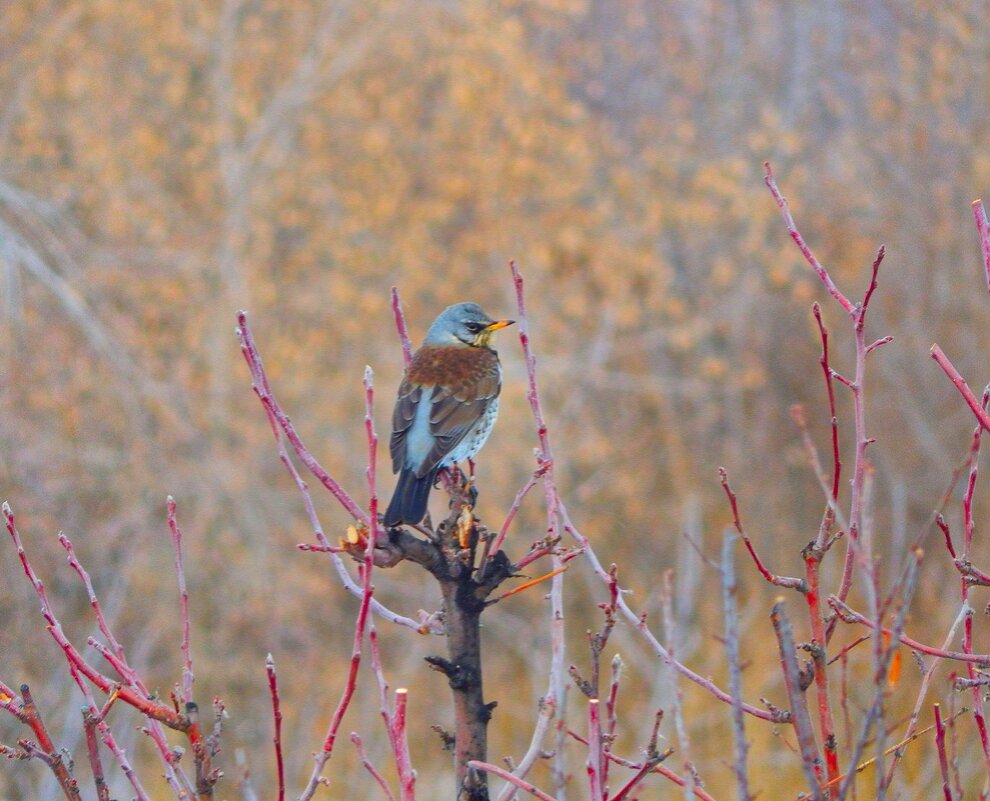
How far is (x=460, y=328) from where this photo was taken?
520cm

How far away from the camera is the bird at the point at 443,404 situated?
4.02 meters

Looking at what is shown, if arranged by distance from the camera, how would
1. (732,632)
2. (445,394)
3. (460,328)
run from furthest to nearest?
1. (460,328)
2. (445,394)
3. (732,632)

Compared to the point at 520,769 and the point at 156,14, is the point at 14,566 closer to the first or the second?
the point at 520,769

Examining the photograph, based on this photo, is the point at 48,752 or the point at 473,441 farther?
the point at 473,441

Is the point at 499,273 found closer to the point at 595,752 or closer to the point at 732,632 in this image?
the point at 595,752

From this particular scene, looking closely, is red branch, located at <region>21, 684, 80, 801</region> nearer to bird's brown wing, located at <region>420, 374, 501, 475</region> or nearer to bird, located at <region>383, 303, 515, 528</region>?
bird, located at <region>383, 303, 515, 528</region>

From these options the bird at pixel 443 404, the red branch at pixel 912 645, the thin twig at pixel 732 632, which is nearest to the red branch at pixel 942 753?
the red branch at pixel 912 645

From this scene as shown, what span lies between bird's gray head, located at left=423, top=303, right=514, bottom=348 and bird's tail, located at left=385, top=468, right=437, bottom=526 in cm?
122

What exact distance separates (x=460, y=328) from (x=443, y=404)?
2.47 ft

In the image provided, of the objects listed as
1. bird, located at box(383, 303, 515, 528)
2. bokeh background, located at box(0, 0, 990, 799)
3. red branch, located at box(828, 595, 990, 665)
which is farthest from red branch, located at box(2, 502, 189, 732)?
bokeh background, located at box(0, 0, 990, 799)

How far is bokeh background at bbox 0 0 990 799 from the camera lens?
11078 millimetres

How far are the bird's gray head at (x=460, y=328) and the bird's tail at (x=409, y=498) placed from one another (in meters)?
1.22

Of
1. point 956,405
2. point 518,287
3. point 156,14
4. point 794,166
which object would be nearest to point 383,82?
point 156,14

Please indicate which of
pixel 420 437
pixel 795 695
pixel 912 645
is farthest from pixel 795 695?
pixel 420 437
